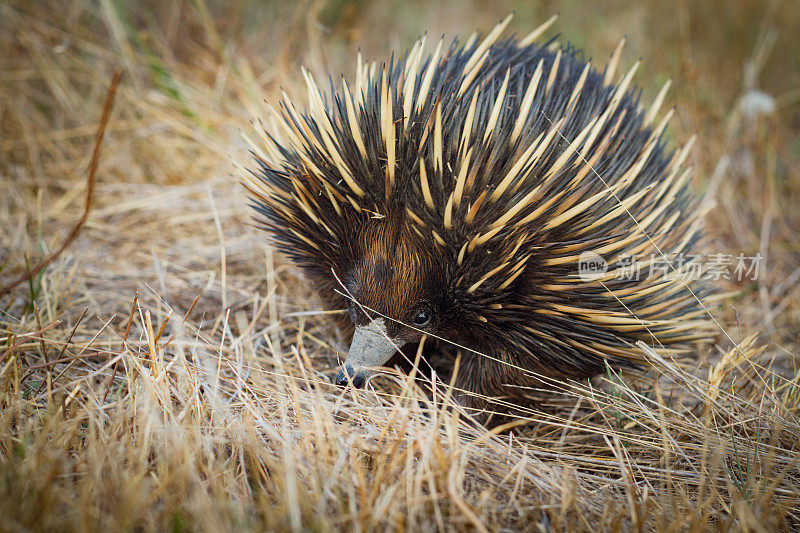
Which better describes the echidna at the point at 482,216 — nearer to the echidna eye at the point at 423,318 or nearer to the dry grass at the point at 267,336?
the echidna eye at the point at 423,318

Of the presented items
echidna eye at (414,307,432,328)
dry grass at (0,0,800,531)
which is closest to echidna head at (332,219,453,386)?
echidna eye at (414,307,432,328)

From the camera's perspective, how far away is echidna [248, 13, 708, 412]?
A: 5.04 feet

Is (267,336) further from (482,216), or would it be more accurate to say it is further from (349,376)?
(482,216)

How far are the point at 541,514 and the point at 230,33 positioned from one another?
11.0 feet

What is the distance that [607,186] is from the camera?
1.63 meters

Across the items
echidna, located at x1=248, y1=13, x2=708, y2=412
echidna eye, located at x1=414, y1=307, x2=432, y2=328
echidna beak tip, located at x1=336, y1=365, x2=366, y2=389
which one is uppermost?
echidna, located at x1=248, y1=13, x2=708, y2=412

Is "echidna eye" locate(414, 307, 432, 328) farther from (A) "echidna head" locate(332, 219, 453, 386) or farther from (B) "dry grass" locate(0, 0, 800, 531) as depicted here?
(B) "dry grass" locate(0, 0, 800, 531)

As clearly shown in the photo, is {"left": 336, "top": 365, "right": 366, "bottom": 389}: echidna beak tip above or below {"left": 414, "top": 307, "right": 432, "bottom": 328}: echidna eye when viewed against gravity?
below

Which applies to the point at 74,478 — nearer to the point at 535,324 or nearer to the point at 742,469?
the point at 535,324

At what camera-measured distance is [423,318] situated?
1633mm

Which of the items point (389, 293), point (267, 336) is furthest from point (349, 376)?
point (267, 336)

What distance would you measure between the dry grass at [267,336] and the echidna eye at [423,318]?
0.63 ft

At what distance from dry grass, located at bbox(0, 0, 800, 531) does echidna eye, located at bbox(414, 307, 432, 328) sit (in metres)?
0.19

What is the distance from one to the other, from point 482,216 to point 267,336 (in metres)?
0.86
